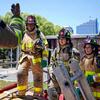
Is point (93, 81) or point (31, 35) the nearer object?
point (93, 81)

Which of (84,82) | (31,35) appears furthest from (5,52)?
(84,82)

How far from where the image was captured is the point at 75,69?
2477 millimetres

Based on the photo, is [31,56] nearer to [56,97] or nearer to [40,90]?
[40,90]

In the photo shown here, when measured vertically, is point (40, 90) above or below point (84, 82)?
below

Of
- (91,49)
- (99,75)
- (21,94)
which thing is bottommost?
(21,94)

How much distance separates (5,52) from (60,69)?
24013 mm

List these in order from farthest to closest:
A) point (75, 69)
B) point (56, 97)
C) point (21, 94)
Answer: point (21, 94)
point (56, 97)
point (75, 69)

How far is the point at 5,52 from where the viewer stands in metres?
26.0

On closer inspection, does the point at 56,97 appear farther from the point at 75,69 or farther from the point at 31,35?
the point at 75,69

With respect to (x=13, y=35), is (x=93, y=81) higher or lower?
lower

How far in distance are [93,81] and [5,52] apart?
853 inches

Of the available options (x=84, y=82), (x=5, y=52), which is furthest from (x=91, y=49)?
(x=5, y=52)

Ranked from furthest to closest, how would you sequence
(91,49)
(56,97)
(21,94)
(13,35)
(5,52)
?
(5,52) < (21,94) < (91,49) < (56,97) < (13,35)

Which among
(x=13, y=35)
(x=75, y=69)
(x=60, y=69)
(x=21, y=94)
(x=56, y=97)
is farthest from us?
(x=21, y=94)
